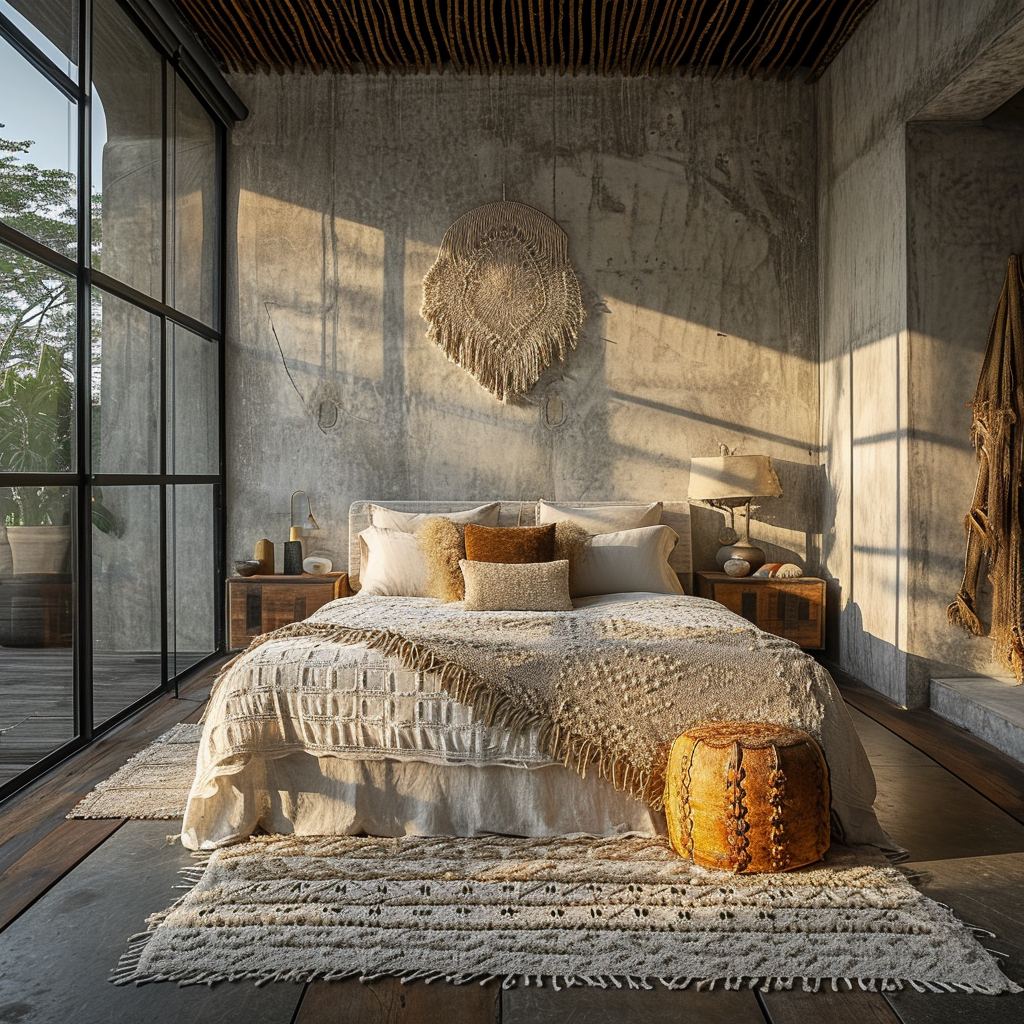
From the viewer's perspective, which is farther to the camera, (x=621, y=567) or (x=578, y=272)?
(x=578, y=272)

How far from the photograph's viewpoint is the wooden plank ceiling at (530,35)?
4.57m

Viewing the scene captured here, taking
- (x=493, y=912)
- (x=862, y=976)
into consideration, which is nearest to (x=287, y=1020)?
(x=493, y=912)

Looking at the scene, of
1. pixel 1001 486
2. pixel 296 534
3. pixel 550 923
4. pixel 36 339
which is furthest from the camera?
pixel 296 534

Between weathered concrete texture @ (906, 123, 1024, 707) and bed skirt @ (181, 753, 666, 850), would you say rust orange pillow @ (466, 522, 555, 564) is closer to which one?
bed skirt @ (181, 753, 666, 850)

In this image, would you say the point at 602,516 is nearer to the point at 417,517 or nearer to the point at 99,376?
the point at 417,517

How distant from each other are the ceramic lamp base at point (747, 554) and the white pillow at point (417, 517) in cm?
134

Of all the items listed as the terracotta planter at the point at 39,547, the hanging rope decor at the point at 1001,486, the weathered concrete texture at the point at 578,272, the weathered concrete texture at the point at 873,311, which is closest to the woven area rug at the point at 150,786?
the terracotta planter at the point at 39,547

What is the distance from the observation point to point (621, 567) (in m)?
4.22

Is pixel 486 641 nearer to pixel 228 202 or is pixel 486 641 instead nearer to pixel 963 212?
pixel 963 212

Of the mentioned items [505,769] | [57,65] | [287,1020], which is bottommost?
[287,1020]

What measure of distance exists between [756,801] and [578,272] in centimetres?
364

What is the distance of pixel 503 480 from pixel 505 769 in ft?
9.08

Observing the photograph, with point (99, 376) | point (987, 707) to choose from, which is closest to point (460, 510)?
point (99, 376)

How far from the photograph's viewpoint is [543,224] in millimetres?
5246
